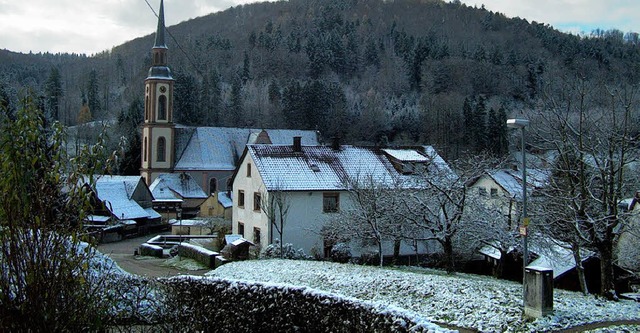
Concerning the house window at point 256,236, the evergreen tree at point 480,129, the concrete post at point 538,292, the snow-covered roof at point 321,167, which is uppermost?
the evergreen tree at point 480,129

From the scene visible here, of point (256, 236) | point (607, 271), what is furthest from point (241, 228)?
point (607, 271)

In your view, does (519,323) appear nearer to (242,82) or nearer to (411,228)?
(411,228)

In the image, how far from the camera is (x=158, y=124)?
61031 millimetres

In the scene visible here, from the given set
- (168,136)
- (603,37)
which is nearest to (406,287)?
(168,136)

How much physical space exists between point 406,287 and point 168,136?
160ft

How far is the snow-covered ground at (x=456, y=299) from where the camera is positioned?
13.0 m

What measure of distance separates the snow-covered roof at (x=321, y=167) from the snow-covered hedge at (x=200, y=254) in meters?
4.87

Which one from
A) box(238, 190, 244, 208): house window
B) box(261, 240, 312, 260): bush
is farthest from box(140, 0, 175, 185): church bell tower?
box(261, 240, 312, 260): bush

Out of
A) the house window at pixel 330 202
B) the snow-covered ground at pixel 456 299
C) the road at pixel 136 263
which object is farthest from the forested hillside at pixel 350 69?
the snow-covered ground at pixel 456 299

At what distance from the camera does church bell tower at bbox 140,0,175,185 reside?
60469 millimetres

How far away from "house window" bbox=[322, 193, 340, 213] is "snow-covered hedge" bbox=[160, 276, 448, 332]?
728 inches

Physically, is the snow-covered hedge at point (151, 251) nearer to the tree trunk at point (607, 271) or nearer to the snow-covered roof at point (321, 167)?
the snow-covered roof at point (321, 167)

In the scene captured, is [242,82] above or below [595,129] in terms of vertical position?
above

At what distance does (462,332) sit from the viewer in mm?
12688
